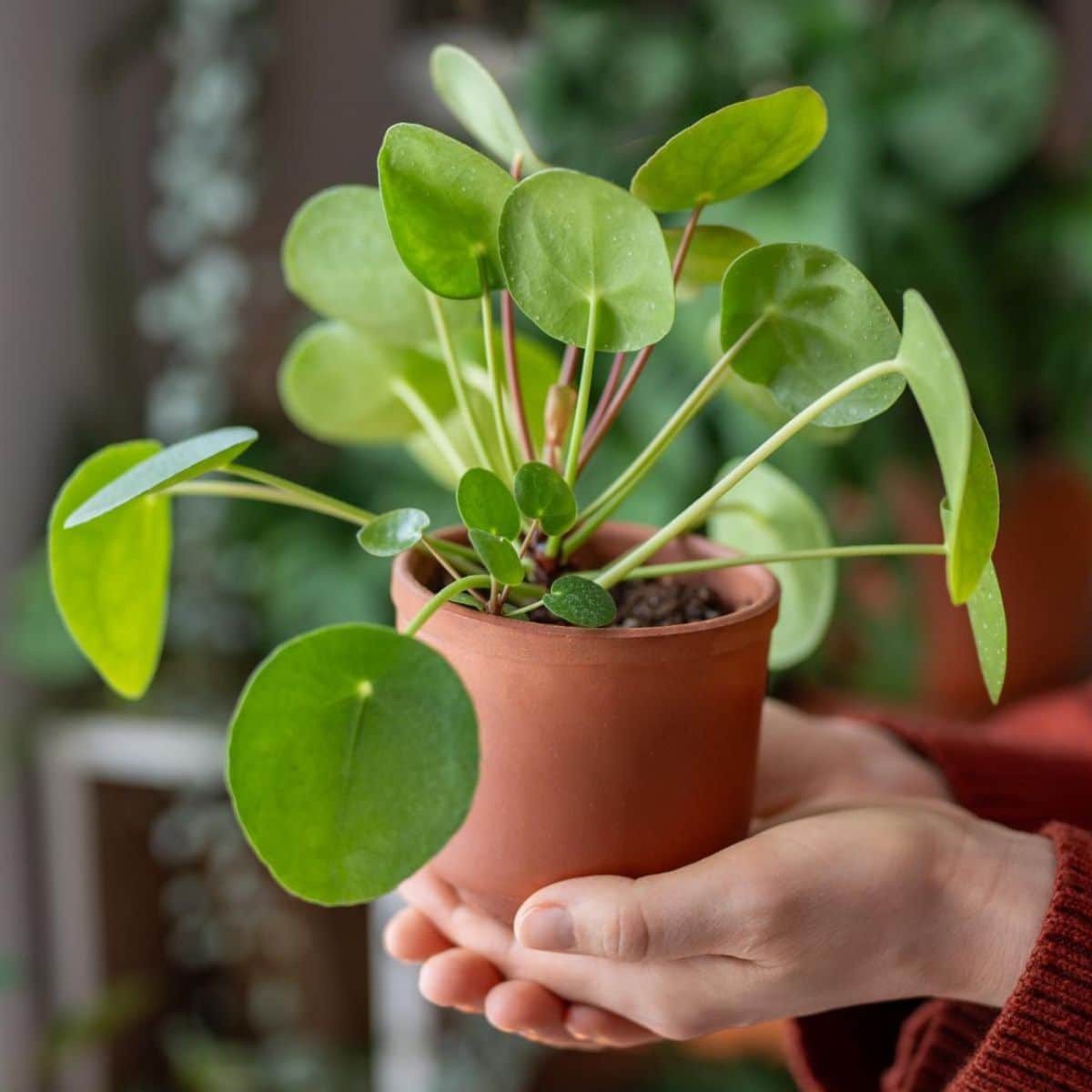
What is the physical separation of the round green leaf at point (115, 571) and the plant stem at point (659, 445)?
193 millimetres

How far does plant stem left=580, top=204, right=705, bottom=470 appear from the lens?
52 centimetres

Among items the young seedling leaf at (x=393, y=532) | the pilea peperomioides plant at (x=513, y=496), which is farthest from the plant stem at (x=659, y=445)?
the young seedling leaf at (x=393, y=532)

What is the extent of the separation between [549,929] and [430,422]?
0.88ft

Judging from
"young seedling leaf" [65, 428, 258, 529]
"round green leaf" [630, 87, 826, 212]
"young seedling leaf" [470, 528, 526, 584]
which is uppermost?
"round green leaf" [630, 87, 826, 212]

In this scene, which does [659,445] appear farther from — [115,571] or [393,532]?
[115,571]

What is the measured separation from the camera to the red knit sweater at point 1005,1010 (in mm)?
545

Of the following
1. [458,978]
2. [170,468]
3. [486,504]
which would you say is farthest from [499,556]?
[458,978]

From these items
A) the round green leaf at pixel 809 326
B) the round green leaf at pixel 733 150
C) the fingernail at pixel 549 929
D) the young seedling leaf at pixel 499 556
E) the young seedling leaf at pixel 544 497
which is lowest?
the fingernail at pixel 549 929

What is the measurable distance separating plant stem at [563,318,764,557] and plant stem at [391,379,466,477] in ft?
0.28

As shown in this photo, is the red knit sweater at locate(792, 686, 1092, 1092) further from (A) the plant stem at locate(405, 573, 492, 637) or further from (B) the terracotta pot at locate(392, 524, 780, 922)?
(A) the plant stem at locate(405, 573, 492, 637)

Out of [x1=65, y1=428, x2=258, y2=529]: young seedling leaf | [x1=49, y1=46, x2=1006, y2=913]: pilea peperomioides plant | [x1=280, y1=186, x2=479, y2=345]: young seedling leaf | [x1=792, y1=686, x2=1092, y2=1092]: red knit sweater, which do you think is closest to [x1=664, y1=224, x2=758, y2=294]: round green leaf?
[x1=49, y1=46, x2=1006, y2=913]: pilea peperomioides plant

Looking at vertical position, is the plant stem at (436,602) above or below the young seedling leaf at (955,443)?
below

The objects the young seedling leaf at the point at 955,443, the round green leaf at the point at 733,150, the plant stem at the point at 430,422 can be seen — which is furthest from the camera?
the plant stem at the point at 430,422

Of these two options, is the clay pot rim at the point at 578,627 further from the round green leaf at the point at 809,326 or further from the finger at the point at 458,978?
the finger at the point at 458,978
